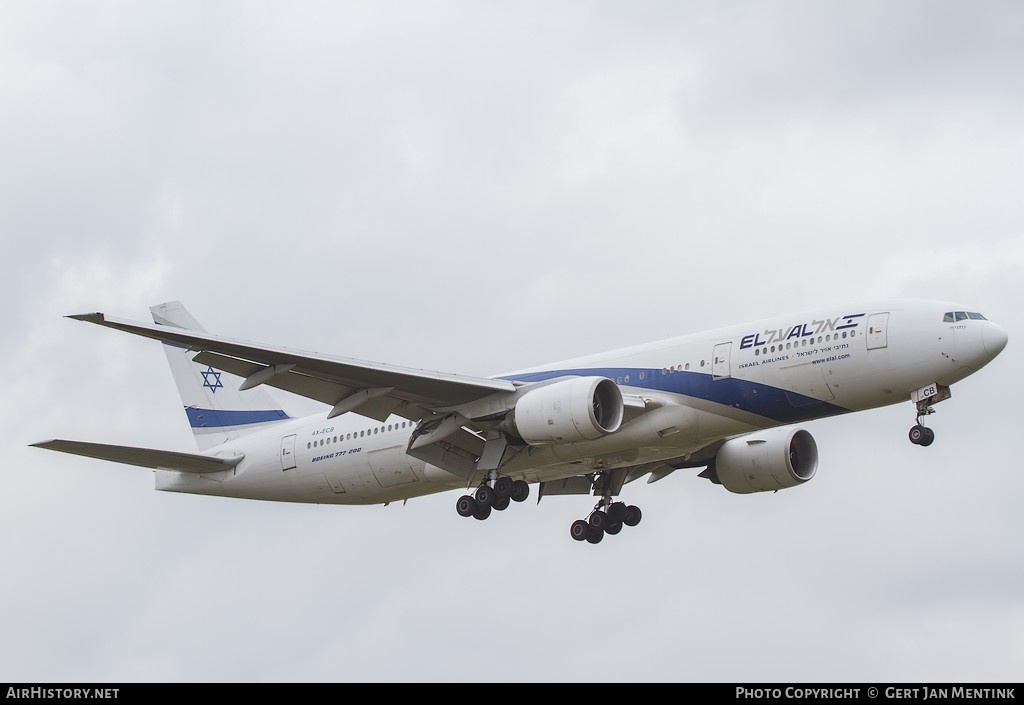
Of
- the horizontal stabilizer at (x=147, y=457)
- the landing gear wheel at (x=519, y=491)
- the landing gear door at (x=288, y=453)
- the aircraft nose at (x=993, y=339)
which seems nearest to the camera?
the aircraft nose at (x=993, y=339)

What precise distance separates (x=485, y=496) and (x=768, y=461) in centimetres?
814

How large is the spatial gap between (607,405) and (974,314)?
8.48 m

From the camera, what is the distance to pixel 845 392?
31172mm

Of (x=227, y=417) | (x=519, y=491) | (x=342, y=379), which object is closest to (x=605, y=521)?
(x=519, y=491)

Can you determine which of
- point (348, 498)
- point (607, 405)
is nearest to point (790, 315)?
point (607, 405)

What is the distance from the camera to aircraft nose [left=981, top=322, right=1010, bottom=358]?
30.2 m

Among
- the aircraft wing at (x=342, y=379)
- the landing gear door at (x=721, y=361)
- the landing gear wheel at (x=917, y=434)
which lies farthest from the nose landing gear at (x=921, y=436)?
the aircraft wing at (x=342, y=379)

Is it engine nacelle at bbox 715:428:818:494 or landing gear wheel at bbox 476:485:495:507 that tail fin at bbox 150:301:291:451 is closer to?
landing gear wheel at bbox 476:485:495:507

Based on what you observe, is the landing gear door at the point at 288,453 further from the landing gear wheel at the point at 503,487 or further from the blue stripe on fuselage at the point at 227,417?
the landing gear wheel at the point at 503,487

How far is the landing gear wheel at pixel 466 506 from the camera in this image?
34.9 m

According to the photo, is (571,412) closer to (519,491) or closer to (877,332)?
(519,491)

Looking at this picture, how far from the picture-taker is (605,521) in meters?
38.7

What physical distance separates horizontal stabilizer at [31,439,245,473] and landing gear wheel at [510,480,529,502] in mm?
8867

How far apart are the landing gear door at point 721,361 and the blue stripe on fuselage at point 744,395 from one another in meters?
0.12
